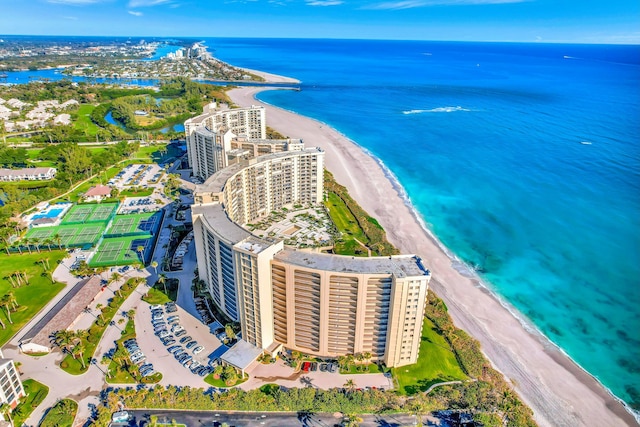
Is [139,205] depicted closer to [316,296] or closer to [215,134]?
[215,134]

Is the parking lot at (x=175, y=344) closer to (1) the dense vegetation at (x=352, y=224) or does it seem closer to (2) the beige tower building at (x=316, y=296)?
(2) the beige tower building at (x=316, y=296)

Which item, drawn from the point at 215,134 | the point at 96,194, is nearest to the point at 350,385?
the point at 215,134

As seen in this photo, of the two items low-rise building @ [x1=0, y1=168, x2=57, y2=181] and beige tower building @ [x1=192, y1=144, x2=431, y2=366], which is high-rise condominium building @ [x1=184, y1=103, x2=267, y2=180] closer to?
low-rise building @ [x1=0, y1=168, x2=57, y2=181]

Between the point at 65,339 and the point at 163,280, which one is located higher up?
the point at 65,339

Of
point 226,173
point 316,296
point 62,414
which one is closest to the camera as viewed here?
point 62,414

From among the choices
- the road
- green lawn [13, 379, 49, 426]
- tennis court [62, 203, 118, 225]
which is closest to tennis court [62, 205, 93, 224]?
tennis court [62, 203, 118, 225]

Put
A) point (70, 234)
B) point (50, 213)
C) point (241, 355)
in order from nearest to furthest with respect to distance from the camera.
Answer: point (241, 355), point (70, 234), point (50, 213)
